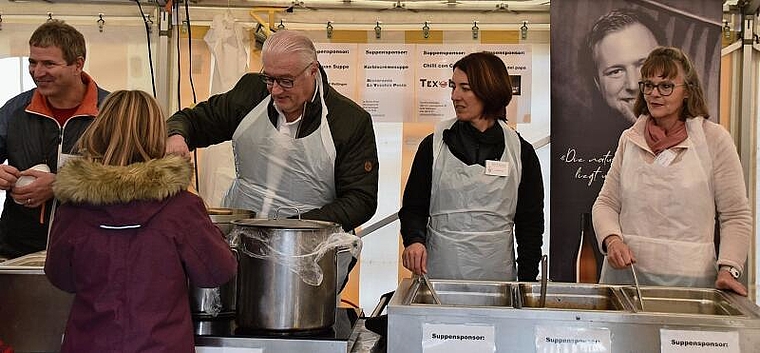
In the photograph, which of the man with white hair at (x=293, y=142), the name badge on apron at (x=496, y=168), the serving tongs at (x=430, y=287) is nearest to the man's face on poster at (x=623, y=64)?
the name badge on apron at (x=496, y=168)

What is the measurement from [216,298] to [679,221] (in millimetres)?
1121

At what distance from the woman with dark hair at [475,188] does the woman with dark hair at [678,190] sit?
316 millimetres

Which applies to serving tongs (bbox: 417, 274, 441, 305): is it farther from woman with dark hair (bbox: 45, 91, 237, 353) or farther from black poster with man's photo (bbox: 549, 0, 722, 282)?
black poster with man's photo (bbox: 549, 0, 722, 282)

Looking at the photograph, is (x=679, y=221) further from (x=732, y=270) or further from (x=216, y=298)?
(x=216, y=298)

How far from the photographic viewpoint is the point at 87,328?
56.7 inches

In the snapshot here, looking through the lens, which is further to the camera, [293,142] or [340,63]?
[340,63]

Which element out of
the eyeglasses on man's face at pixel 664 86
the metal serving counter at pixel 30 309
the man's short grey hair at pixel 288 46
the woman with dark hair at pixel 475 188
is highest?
the man's short grey hair at pixel 288 46

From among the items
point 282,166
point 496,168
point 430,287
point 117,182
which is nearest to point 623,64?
point 496,168

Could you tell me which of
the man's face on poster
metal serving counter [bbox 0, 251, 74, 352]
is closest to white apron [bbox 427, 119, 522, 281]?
the man's face on poster

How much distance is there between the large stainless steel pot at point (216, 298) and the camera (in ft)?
5.22

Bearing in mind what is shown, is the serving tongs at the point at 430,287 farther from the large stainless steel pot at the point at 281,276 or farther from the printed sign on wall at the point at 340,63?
the printed sign on wall at the point at 340,63

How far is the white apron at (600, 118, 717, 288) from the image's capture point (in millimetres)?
1926

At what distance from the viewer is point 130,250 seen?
1.43 metres

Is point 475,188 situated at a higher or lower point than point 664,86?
lower
